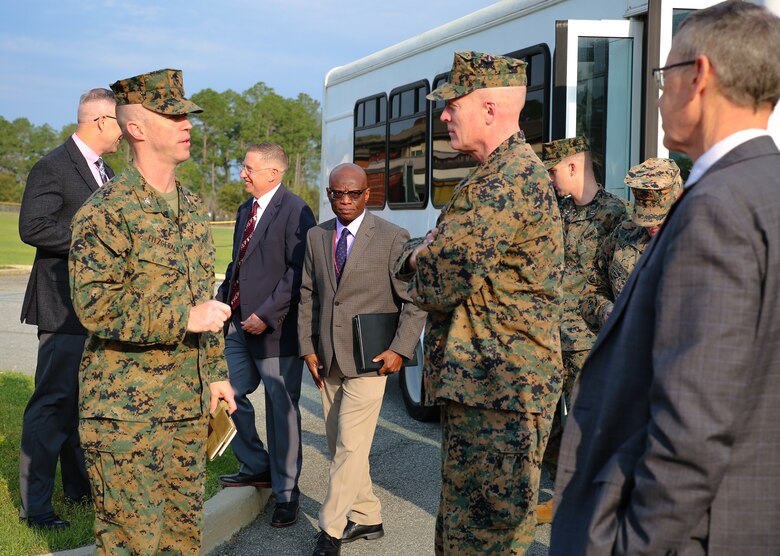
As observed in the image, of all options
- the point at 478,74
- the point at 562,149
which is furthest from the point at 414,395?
the point at 478,74

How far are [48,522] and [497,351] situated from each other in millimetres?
2810

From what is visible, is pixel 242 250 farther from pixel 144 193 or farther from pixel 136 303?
pixel 136 303

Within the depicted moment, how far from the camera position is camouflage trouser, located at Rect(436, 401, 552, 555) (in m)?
3.15

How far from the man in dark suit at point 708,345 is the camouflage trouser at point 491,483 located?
4.51 ft

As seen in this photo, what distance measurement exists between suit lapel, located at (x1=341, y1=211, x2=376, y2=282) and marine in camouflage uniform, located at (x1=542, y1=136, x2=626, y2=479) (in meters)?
1.21

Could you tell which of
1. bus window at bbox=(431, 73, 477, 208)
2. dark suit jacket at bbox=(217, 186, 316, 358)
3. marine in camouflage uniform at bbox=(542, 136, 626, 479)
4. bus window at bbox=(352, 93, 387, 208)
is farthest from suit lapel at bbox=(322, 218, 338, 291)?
bus window at bbox=(352, 93, 387, 208)

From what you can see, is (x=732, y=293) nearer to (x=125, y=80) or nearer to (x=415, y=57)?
(x=125, y=80)

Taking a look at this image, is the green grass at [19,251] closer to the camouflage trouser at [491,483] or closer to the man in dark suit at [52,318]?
the man in dark suit at [52,318]

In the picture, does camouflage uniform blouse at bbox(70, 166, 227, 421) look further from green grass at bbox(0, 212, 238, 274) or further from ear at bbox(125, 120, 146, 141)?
green grass at bbox(0, 212, 238, 274)

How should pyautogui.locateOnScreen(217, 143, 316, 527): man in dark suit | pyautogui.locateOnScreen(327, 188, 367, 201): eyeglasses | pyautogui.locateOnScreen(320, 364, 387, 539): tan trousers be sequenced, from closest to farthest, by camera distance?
pyautogui.locateOnScreen(320, 364, 387, 539): tan trousers → pyautogui.locateOnScreen(327, 188, 367, 201): eyeglasses → pyautogui.locateOnScreen(217, 143, 316, 527): man in dark suit

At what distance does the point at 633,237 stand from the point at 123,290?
2.87 metres

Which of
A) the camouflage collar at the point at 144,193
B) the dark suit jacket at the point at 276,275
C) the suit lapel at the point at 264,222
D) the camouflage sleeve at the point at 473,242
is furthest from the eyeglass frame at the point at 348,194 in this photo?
the camouflage sleeve at the point at 473,242

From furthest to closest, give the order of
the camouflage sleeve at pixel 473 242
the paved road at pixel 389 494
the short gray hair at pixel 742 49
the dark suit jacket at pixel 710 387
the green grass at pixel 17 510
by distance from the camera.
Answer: the paved road at pixel 389 494, the green grass at pixel 17 510, the camouflage sleeve at pixel 473 242, the short gray hair at pixel 742 49, the dark suit jacket at pixel 710 387

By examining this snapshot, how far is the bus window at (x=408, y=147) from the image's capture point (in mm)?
8117
